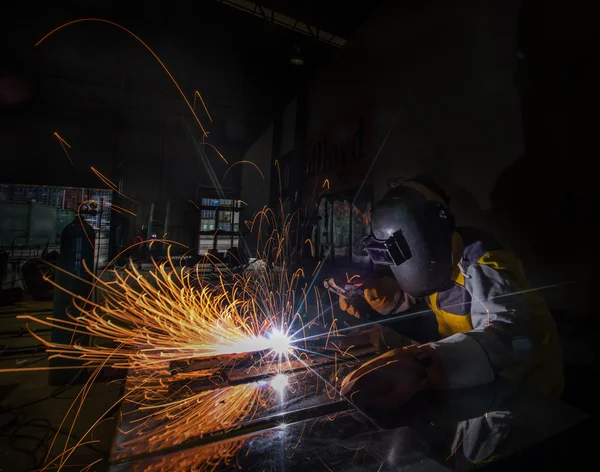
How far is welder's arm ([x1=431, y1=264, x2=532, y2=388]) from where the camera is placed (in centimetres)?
84

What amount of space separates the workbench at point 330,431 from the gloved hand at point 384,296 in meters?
0.87

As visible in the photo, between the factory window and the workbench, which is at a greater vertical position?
the factory window

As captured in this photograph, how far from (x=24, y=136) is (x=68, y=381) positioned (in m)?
7.95

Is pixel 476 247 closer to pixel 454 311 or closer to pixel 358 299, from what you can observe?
pixel 454 311

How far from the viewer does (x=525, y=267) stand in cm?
156

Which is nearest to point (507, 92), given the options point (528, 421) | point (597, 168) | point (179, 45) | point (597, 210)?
point (597, 168)

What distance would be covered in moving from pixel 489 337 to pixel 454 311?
60cm

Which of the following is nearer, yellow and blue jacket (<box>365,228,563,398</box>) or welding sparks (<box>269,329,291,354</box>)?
yellow and blue jacket (<box>365,228,563,398</box>)

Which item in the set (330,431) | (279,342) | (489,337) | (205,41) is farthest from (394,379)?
(205,41)

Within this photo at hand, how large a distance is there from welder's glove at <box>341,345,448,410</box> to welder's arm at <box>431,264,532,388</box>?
0.14 ft

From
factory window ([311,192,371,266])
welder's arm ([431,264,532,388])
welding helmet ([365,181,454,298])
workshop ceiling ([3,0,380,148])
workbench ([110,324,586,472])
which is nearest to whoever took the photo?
workbench ([110,324,586,472])

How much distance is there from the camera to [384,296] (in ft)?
5.82

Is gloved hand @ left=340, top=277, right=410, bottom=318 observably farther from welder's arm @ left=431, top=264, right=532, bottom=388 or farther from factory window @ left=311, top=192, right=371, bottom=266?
factory window @ left=311, top=192, right=371, bottom=266

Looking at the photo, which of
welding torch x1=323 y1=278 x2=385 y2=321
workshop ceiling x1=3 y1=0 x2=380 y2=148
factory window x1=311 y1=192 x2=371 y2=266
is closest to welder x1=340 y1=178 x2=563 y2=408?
welding torch x1=323 y1=278 x2=385 y2=321
